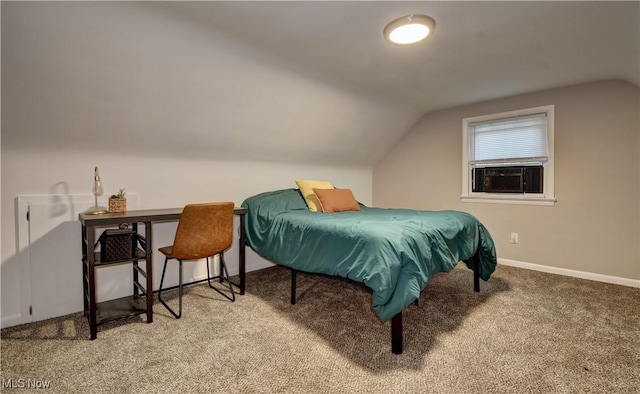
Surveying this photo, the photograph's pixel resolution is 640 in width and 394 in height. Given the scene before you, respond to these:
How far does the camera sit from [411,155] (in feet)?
15.1

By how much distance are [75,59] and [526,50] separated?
3276 millimetres

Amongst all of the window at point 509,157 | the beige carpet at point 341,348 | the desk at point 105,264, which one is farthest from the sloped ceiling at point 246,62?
the beige carpet at point 341,348

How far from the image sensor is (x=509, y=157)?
3719mm

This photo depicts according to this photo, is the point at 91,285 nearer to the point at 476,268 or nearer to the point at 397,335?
the point at 397,335

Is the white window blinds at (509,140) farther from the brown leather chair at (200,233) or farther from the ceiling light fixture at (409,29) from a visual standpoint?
the brown leather chair at (200,233)

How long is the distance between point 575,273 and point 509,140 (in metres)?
1.66

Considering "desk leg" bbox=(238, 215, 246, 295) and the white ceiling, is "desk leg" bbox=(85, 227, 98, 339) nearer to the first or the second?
"desk leg" bbox=(238, 215, 246, 295)

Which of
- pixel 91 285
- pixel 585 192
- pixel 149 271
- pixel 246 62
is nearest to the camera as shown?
pixel 91 285

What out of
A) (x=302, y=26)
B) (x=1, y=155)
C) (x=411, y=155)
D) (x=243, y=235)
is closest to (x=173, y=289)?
(x=243, y=235)

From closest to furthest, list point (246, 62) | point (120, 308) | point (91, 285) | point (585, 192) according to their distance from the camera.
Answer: point (91, 285) → point (120, 308) → point (246, 62) → point (585, 192)

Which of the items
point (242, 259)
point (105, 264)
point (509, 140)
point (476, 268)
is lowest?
point (476, 268)

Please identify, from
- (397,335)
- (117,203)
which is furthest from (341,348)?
(117,203)

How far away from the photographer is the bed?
1.76 meters

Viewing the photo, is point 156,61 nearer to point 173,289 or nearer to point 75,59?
point 75,59
